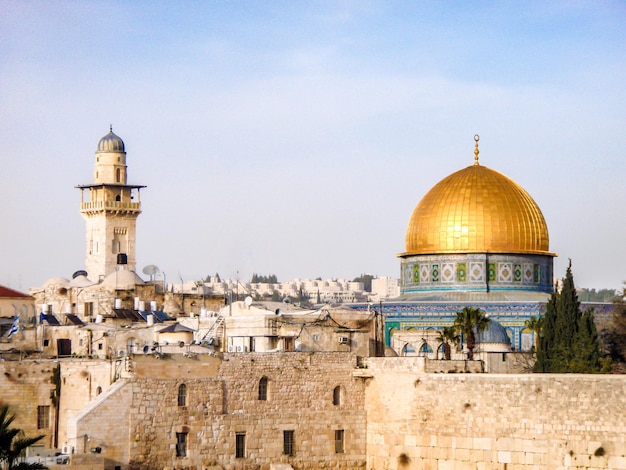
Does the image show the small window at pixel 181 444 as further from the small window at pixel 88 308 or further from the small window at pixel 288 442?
the small window at pixel 88 308

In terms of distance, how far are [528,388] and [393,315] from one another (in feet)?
52.0

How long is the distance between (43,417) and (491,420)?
9.69 metres

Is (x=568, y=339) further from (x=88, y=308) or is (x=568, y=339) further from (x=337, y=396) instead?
(x=88, y=308)

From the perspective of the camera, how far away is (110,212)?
58.2 metres

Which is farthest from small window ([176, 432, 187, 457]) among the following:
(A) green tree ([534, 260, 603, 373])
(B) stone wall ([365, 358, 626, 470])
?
(A) green tree ([534, 260, 603, 373])

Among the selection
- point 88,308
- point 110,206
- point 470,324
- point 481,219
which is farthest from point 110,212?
point 470,324

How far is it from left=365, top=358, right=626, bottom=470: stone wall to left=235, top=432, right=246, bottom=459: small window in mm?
2830

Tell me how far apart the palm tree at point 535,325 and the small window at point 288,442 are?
28.3 ft

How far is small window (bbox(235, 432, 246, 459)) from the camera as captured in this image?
33.2 meters

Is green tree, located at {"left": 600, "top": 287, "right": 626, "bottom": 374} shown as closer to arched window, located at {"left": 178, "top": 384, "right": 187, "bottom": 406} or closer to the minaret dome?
arched window, located at {"left": 178, "top": 384, "right": 187, "bottom": 406}

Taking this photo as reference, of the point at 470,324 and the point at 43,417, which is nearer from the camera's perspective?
the point at 43,417

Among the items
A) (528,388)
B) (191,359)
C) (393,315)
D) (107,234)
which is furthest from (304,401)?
(107,234)

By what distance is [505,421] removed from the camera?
32.5m

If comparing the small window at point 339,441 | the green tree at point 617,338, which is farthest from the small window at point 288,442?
the green tree at point 617,338
